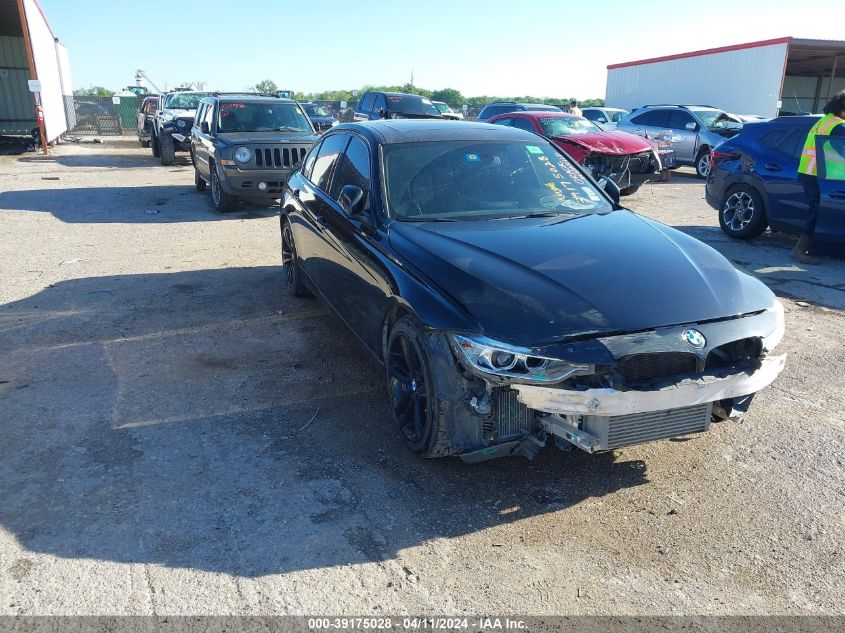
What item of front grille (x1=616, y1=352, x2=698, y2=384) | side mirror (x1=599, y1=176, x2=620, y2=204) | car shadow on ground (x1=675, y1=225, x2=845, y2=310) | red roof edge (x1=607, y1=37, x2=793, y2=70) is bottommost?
car shadow on ground (x1=675, y1=225, x2=845, y2=310)

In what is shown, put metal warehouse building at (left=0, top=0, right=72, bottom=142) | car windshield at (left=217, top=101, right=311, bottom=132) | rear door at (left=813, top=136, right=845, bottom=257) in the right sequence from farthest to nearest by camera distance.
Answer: metal warehouse building at (left=0, top=0, right=72, bottom=142)
car windshield at (left=217, top=101, right=311, bottom=132)
rear door at (left=813, top=136, right=845, bottom=257)

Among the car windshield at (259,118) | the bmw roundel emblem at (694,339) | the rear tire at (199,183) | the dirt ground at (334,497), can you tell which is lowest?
the dirt ground at (334,497)

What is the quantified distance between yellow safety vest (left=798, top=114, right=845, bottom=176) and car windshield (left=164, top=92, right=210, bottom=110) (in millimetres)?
16126

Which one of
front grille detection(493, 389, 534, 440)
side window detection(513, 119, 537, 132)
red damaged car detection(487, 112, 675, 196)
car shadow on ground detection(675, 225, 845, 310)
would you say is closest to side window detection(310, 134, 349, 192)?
front grille detection(493, 389, 534, 440)

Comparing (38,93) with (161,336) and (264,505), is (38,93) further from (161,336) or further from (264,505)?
(264,505)

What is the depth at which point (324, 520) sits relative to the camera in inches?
123

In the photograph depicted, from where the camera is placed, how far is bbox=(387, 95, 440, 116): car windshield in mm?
17734

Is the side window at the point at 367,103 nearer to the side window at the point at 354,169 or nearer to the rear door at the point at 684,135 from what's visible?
the rear door at the point at 684,135

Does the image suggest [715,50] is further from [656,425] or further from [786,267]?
[656,425]

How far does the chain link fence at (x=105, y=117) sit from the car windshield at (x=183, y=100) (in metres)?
15.3

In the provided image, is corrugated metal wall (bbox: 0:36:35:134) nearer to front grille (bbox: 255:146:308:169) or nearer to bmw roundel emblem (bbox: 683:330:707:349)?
front grille (bbox: 255:146:308:169)

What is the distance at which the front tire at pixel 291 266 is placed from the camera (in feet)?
20.9

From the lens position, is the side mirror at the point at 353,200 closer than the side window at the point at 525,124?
Yes

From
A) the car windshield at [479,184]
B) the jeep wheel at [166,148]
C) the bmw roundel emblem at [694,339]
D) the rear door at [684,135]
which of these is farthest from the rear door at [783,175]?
the jeep wheel at [166,148]
